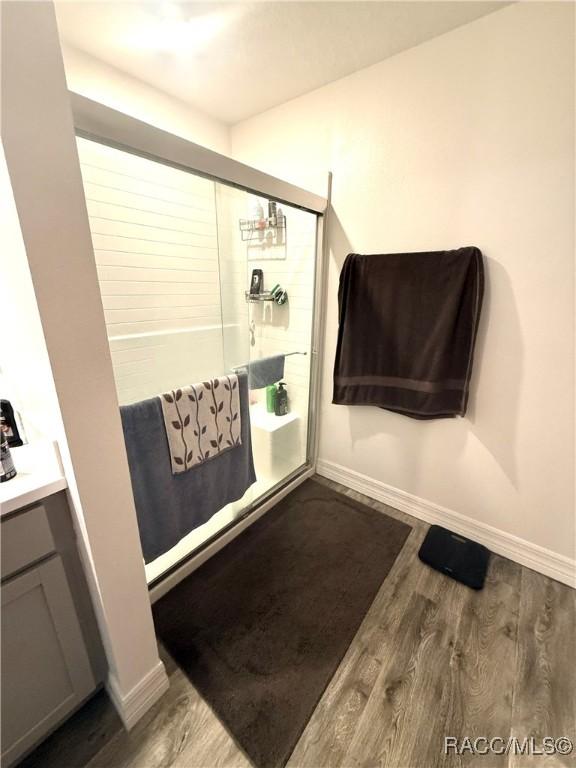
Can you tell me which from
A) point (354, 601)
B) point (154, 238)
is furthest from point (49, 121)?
point (354, 601)

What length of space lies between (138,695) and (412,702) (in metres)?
0.92

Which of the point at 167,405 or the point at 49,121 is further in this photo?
the point at 167,405

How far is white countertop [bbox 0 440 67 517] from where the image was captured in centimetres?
72

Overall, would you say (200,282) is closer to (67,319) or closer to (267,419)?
(267,419)

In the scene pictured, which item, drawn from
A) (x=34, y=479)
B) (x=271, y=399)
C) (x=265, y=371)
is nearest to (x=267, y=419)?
(x=271, y=399)

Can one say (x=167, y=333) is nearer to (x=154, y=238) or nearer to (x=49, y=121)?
(x=154, y=238)

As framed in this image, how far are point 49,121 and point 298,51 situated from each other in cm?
139

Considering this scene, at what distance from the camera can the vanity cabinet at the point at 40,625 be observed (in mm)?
758

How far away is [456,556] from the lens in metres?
1.59

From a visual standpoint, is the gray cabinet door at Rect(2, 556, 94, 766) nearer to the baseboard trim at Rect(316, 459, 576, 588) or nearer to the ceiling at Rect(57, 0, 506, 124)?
the baseboard trim at Rect(316, 459, 576, 588)

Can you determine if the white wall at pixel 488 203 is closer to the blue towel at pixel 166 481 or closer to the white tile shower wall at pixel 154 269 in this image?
the white tile shower wall at pixel 154 269

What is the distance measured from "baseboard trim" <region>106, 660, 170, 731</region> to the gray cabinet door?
0.12 metres

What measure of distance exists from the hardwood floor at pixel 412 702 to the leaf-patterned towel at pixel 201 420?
0.77 m

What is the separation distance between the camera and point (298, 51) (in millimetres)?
1396
